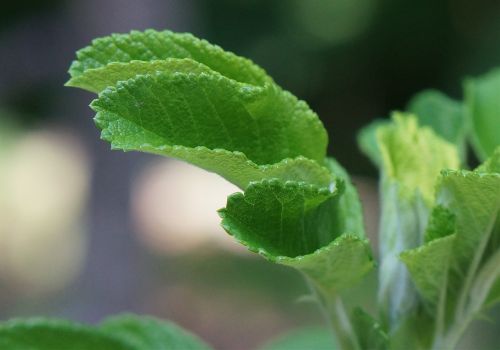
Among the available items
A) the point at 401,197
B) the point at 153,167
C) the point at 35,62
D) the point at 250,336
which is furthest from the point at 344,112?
the point at 401,197

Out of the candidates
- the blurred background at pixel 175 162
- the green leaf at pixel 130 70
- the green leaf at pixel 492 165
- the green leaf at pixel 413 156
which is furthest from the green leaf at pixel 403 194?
the blurred background at pixel 175 162

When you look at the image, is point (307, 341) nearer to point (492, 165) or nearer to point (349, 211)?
point (349, 211)

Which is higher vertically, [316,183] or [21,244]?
[21,244]

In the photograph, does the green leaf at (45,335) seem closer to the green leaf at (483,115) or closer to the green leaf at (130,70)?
the green leaf at (130,70)

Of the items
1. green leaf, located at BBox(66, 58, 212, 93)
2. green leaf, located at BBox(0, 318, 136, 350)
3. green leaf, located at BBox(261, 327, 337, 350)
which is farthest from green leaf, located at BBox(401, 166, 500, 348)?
green leaf, located at BBox(261, 327, 337, 350)

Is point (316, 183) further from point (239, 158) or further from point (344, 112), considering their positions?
point (344, 112)

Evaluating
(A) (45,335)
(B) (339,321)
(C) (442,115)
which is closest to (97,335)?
(A) (45,335)

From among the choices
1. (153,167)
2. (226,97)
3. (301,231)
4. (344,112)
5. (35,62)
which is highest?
(35,62)
